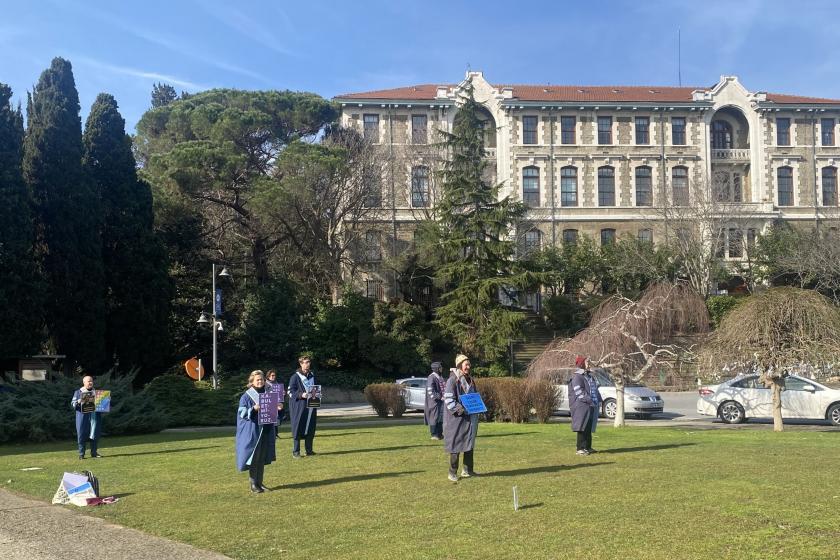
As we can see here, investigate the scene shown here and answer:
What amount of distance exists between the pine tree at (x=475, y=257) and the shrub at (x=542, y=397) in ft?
55.0

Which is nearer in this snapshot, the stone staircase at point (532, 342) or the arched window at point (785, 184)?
the stone staircase at point (532, 342)

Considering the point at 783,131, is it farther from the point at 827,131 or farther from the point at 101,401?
the point at 101,401

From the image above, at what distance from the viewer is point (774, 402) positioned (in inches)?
768

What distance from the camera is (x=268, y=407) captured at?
11008 mm

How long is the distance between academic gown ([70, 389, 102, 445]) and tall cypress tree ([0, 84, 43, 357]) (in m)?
13.2

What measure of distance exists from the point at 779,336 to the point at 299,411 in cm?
1096

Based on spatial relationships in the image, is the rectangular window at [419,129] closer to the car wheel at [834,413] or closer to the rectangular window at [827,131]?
the rectangular window at [827,131]

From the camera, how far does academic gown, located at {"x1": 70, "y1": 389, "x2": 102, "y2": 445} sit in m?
15.6

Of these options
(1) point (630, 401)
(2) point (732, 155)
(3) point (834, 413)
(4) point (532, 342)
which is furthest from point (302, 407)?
(2) point (732, 155)

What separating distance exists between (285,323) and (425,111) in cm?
2251

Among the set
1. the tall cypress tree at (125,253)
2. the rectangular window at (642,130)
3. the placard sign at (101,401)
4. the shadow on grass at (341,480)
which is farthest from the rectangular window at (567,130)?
the shadow on grass at (341,480)

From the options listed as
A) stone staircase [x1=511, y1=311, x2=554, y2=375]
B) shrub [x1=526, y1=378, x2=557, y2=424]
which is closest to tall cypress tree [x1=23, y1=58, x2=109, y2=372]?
shrub [x1=526, y1=378, x2=557, y2=424]

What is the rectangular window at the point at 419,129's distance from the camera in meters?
53.5

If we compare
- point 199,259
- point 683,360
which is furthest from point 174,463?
point 199,259
